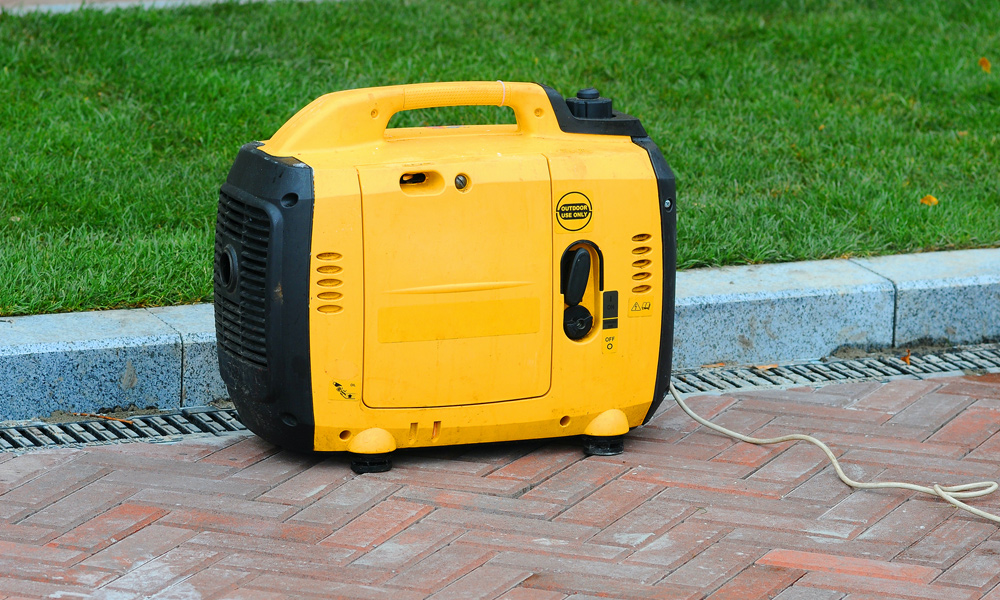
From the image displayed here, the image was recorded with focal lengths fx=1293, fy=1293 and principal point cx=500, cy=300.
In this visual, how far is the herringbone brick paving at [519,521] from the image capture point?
262cm

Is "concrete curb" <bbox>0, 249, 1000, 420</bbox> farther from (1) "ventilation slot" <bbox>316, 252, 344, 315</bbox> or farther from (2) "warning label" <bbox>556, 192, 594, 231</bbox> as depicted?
(2) "warning label" <bbox>556, 192, 594, 231</bbox>

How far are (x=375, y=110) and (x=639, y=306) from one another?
0.81m

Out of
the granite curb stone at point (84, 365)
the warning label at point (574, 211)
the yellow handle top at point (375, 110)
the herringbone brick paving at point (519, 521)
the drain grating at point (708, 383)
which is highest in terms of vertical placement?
the yellow handle top at point (375, 110)

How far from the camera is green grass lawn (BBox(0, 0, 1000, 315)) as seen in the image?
171 inches

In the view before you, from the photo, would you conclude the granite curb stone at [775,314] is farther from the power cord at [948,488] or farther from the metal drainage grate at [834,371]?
the power cord at [948,488]

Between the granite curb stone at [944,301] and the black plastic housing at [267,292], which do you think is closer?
the black plastic housing at [267,292]

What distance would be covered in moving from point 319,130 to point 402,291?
1.40 ft

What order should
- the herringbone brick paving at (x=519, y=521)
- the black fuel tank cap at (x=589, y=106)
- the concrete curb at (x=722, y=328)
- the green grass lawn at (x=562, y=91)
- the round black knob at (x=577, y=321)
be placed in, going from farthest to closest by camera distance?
the green grass lawn at (x=562, y=91), the concrete curb at (x=722, y=328), the black fuel tank cap at (x=589, y=106), the round black knob at (x=577, y=321), the herringbone brick paving at (x=519, y=521)

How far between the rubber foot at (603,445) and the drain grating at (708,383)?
1.81 ft

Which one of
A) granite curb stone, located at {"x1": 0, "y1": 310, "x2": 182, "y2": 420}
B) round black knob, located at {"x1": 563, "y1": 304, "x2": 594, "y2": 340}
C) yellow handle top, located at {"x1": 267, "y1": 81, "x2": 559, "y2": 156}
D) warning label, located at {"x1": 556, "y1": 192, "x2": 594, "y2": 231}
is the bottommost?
granite curb stone, located at {"x1": 0, "y1": 310, "x2": 182, "y2": 420}

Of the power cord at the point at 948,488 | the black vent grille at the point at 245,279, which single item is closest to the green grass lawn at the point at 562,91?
the black vent grille at the point at 245,279

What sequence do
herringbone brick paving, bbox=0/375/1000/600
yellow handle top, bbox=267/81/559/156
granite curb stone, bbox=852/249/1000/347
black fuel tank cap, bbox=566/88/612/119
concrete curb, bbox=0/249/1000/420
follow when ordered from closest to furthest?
herringbone brick paving, bbox=0/375/1000/600
yellow handle top, bbox=267/81/559/156
black fuel tank cap, bbox=566/88/612/119
concrete curb, bbox=0/249/1000/420
granite curb stone, bbox=852/249/1000/347

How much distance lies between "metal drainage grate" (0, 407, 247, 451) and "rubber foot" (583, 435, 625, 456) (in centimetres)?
92

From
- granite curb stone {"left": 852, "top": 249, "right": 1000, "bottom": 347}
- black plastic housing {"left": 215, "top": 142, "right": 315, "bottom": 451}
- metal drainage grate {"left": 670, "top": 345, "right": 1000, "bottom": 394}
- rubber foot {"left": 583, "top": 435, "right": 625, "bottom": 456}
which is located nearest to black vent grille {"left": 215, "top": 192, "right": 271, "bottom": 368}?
black plastic housing {"left": 215, "top": 142, "right": 315, "bottom": 451}
